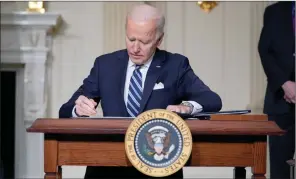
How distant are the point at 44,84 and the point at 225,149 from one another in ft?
12.2

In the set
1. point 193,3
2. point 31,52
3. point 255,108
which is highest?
point 193,3

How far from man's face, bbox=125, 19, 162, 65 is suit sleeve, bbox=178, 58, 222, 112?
19cm

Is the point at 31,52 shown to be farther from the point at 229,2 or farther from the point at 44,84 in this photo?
the point at 229,2

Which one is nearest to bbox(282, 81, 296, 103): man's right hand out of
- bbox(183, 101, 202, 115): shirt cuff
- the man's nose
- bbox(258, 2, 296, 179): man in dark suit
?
bbox(258, 2, 296, 179): man in dark suit

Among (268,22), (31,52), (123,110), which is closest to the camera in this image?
(123,110)

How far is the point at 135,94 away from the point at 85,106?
246 mm

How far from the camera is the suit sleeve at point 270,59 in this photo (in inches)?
177

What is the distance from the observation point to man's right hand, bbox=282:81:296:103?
4418 mm

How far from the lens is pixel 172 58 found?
3.04 m

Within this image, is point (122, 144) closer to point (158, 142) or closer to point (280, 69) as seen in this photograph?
point (158, 142)

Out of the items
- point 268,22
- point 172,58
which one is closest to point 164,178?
point 172,58

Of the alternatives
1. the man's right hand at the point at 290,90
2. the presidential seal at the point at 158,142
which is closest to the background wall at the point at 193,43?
the man's right hand at the point at 290,90

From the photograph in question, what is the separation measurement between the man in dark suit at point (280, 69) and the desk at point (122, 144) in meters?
1.97

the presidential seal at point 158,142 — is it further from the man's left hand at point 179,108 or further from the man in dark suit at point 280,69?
the man in dark suit at point 280,69
